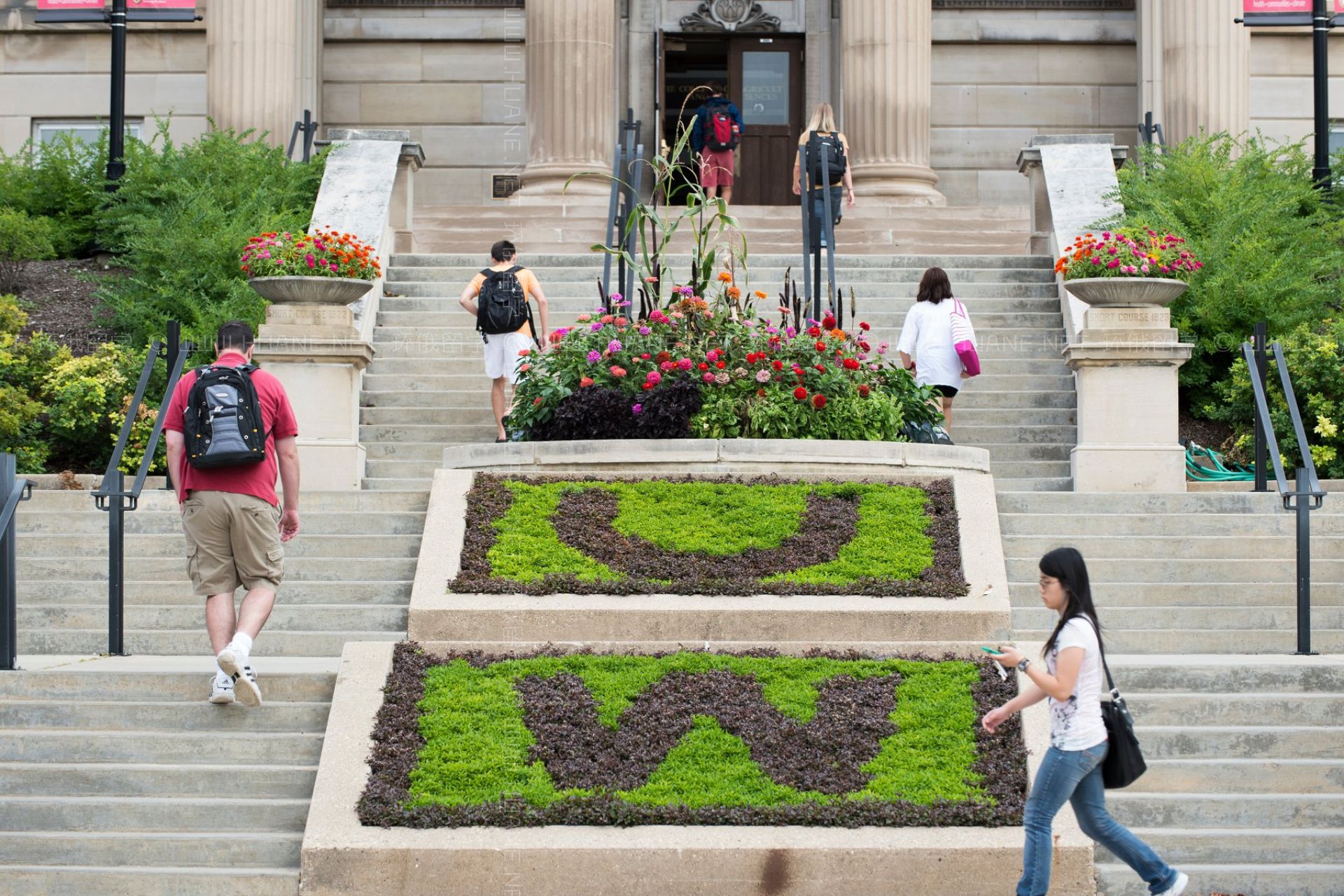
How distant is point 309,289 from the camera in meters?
13.0

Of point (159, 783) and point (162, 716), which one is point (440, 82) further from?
point (159, 783)

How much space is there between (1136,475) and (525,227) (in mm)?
8306

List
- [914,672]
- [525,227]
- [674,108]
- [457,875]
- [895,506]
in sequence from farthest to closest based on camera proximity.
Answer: [674,108]
[525,227]
[895,506]
[914,672]
[457,875]

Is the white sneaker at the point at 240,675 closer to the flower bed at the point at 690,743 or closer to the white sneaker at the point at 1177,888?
the flower bed at the point at 690,743

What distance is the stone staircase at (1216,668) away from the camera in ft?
25.4

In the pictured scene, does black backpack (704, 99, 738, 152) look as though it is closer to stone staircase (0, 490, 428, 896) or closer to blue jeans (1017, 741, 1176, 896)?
stone staircase (0, 490, 428, 896)

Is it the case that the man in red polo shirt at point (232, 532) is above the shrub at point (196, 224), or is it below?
below

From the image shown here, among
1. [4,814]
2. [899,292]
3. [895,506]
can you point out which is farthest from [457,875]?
[899,292]

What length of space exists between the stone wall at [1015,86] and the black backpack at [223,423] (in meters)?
17.4

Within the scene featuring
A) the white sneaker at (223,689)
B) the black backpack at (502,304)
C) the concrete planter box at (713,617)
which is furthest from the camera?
the black backpack at (502,304)

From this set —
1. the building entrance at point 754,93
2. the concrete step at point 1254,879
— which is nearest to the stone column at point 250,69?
the building entrance at point 754,93

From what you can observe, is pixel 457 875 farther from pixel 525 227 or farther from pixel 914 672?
pixel 525 227

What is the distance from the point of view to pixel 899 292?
16.2 metres

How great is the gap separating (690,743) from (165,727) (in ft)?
8.26
